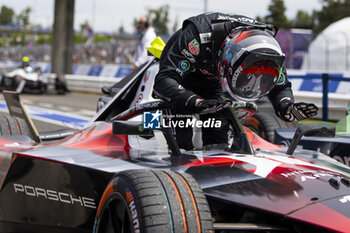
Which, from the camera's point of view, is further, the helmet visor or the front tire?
the helmet visor

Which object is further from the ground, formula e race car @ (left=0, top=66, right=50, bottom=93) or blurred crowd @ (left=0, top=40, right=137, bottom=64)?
formula e race car @ (left=0, top=66, right=50, bottom=93)

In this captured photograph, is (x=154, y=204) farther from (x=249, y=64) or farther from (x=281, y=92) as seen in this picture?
(x=281, y=92)

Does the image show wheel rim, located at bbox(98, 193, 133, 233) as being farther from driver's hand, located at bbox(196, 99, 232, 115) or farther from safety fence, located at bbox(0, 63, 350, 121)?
safety fence, located at bbox(0, 63, 350, 121)

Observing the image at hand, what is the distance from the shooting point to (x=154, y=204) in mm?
2328

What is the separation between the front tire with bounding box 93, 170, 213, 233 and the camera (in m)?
2.28

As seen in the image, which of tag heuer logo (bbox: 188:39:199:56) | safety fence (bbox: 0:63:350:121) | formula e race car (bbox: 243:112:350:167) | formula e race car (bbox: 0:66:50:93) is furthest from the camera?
formula e race car (bbox: 0:66:50:93)

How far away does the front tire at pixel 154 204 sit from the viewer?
89.6 inches

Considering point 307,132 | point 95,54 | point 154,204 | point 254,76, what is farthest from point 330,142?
point 95,54

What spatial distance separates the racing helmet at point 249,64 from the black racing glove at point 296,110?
226 mm

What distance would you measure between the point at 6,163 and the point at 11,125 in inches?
48.3

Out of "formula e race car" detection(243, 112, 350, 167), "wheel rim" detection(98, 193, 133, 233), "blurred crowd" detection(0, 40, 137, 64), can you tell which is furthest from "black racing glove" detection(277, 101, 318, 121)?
"blurred crowd" detection(0, 40, 137, 64)

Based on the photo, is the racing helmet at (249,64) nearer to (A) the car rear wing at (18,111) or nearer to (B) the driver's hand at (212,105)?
(B) the driver's hand at (212,105)

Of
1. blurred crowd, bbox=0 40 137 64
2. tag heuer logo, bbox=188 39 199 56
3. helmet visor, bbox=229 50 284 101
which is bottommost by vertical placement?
blurred crowd, bbox=0 40 137 64

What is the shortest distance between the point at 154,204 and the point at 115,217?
0.37m
